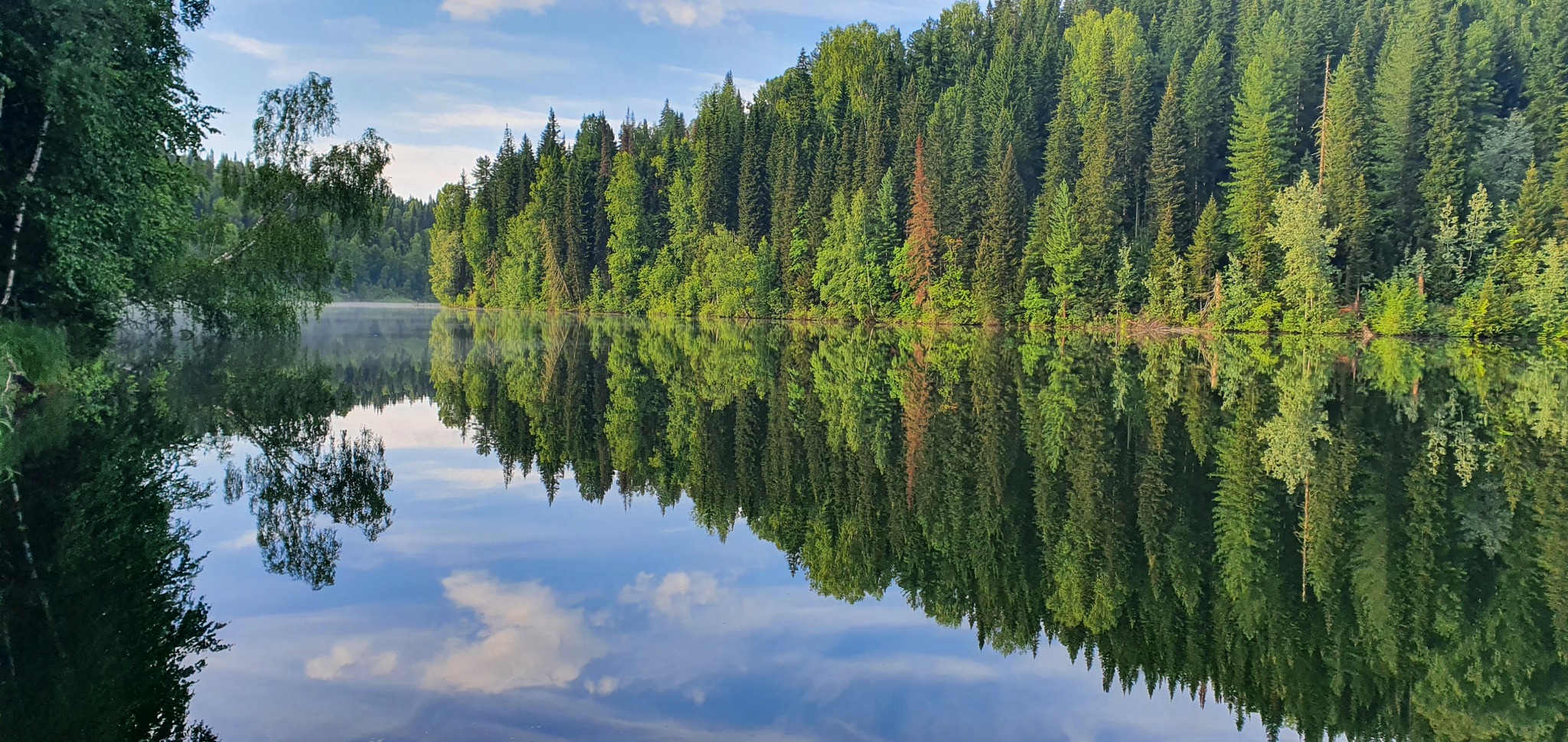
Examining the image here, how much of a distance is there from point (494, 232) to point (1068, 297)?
77127mm

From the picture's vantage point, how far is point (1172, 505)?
39.3 ft

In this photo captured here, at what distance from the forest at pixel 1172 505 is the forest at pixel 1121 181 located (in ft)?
78.1

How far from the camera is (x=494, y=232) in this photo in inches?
4444

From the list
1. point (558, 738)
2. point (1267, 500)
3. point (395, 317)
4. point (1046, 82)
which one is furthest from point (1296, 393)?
point (395, 317)

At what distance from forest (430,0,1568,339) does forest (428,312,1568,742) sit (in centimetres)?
2381

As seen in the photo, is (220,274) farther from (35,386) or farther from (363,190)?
(35,386)

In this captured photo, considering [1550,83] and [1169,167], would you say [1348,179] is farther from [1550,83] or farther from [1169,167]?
[1550,83]

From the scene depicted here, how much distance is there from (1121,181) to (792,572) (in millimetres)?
55963

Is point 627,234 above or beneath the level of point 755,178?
beneath

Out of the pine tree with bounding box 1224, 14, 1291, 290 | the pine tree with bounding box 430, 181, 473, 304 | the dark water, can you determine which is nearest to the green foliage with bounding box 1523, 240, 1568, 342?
the pine tree with bounding box 1224, 14, 1291, 290

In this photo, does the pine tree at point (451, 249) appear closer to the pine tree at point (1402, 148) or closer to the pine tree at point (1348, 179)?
the pine tree at point (1348, 179)

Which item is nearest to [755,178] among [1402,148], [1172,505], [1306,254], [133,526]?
[1306,254]

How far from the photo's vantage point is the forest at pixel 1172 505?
736cm

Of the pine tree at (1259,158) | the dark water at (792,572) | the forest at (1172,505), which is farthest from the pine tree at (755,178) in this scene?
the dark water at (792,572)
